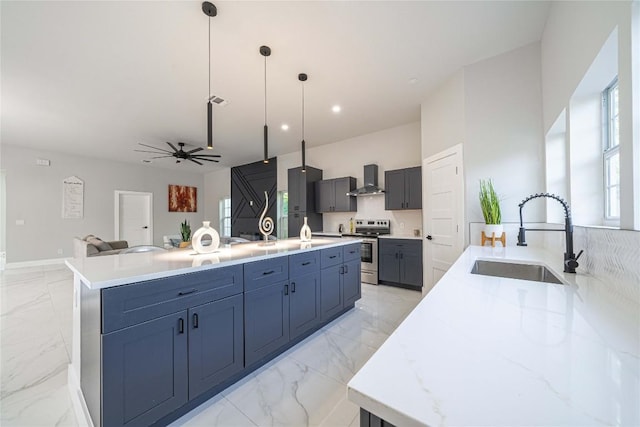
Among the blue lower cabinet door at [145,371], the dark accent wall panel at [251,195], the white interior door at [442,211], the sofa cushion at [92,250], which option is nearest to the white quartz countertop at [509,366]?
the blue lower cabinet door at [145,371]

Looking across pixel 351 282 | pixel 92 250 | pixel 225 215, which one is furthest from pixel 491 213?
pixel 225 215

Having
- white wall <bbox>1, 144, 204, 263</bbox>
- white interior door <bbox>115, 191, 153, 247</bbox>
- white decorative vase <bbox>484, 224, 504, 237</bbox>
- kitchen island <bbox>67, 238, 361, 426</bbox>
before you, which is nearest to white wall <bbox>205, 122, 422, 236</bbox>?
white decorative vase <bbox>484, 224, 504, 237</bbox>

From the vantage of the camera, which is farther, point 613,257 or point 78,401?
point 78,401

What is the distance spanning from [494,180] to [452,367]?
2952 millimetres

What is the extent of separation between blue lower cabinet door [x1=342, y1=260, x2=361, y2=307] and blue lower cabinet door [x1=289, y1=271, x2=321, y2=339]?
538mm

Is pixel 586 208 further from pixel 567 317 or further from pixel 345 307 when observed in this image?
pixel 345 307

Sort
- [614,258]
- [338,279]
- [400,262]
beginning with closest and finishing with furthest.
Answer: [614,258]
[338,279]
[400,262]

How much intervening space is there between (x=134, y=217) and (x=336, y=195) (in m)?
6.55

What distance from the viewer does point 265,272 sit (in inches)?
77.4

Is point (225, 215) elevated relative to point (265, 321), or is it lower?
elevated

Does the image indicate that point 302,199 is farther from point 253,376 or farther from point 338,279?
point 253,376

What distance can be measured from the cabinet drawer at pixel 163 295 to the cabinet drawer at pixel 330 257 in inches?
40.7

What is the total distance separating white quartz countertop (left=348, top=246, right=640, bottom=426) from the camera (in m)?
0.39

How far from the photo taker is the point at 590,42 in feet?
4.96
